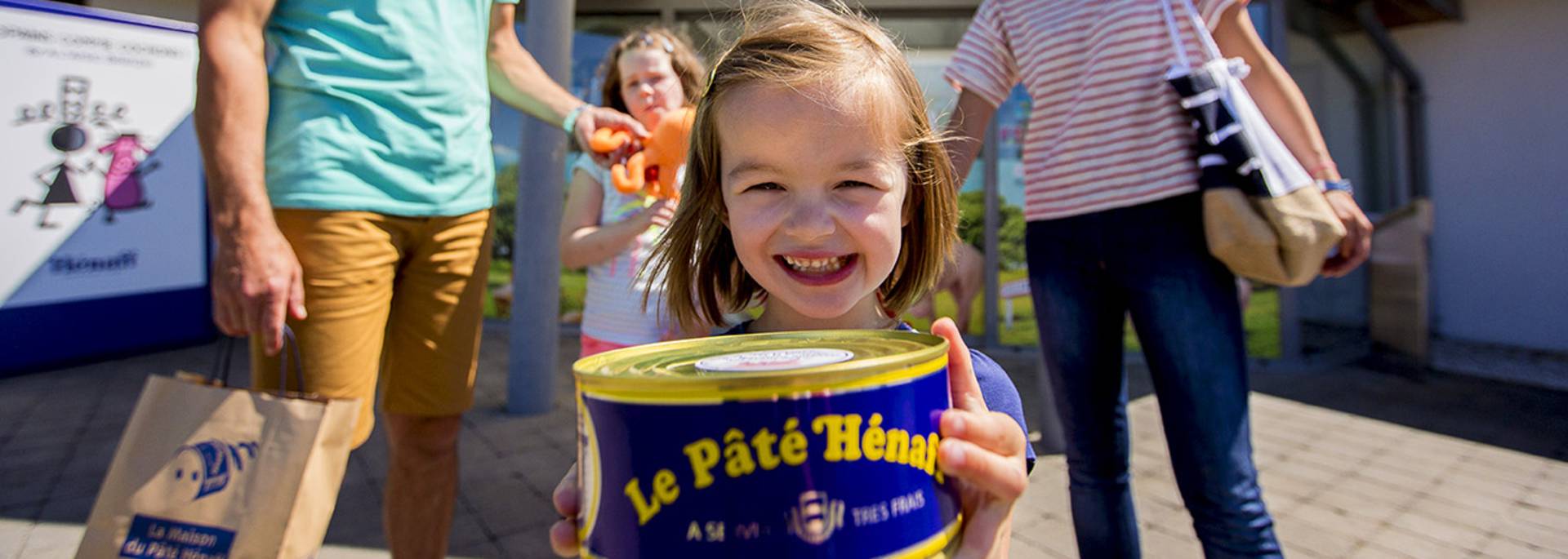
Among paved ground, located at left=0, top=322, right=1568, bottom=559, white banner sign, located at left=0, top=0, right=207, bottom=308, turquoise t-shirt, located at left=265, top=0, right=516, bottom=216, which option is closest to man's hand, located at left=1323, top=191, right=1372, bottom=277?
paved ground, located at left=0, top=322, right=1568, bottom=559

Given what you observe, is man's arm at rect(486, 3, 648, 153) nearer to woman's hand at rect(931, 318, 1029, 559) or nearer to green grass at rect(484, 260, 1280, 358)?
woman's hand at rect(931, 318, 1029, 559)

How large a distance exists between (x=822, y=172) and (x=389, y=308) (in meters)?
1.22

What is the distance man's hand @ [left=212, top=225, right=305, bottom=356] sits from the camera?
4.53 feet

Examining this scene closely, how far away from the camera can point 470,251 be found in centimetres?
190

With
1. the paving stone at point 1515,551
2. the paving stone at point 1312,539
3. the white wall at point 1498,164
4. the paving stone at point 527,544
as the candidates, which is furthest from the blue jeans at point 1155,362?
the white wall at point 1498,164

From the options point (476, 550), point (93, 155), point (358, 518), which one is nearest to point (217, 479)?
point (476, 550)

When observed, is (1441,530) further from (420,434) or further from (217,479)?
(217,479)

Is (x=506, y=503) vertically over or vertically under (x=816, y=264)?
under

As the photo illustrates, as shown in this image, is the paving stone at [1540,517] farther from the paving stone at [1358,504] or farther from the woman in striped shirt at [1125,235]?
the woman in striped shirt at [1125,235]

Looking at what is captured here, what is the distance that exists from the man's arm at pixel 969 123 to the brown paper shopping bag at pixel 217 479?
120 cm

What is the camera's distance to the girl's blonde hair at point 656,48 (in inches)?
92.8

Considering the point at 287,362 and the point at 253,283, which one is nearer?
the point at 253,283

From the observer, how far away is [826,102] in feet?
3.39

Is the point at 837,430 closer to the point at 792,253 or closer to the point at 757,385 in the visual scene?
the point at 757,385
